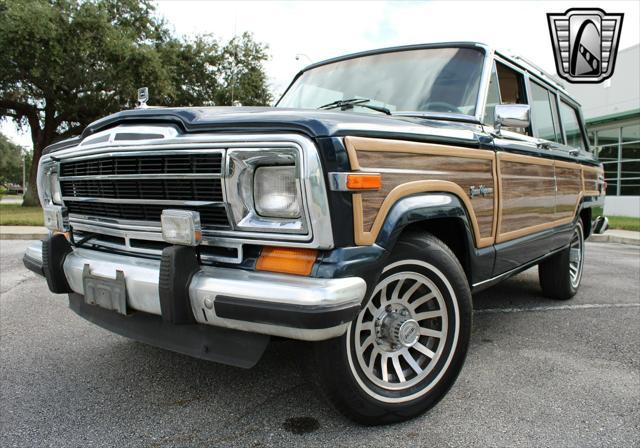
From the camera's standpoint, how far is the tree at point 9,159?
62.8 metres

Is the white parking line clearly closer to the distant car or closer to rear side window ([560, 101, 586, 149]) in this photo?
the distant car

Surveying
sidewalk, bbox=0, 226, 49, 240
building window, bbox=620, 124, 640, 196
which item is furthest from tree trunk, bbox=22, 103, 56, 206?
building window, bbox=620, 124, 640, 196

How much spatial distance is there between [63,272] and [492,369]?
247 centimetres

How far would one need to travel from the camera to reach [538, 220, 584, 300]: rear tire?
15.1 ft

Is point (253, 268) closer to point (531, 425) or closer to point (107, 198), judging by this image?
point (107, 198)

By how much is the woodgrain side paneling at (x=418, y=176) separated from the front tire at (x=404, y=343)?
10.2 inches

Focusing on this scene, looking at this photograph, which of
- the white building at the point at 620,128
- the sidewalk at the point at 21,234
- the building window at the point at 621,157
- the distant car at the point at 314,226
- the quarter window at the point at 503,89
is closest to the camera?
the distant car at the point at 314,226

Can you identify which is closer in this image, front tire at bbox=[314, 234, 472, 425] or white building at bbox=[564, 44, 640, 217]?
front tire at bbox=[314, 234, 472, 425]

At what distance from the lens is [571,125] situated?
5.19 m

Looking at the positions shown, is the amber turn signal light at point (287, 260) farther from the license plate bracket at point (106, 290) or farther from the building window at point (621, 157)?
the building window at point (621, 157)

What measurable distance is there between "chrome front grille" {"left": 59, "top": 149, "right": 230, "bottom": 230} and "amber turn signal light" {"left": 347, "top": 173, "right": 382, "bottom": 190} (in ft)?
1.79

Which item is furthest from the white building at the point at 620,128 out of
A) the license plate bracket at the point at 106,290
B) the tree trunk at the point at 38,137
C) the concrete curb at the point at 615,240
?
the tree trunk at the point at 38,137

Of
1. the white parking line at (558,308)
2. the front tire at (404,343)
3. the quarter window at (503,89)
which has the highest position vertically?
the quarter window at (503,89)

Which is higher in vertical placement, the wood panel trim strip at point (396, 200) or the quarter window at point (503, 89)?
the quarter window at point (503, 89)
